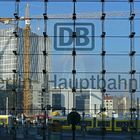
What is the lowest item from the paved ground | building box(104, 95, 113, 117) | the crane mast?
the paved ground

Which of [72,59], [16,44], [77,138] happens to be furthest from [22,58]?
[77,138]

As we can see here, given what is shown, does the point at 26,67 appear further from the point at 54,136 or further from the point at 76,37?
the point at 54,136

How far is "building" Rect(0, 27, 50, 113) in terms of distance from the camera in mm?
7660

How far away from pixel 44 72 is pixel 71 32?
69 cm

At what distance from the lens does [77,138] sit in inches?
298

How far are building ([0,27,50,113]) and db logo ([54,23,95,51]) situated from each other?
176 mm

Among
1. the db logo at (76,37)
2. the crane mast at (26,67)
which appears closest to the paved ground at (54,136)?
the crane mast at (26,67)

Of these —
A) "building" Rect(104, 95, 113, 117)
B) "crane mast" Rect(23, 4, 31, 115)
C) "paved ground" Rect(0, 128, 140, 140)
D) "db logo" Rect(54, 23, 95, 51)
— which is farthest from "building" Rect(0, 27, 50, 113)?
"building" Rect(104, 95, 113, 117)

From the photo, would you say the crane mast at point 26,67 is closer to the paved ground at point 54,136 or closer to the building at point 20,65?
the building at point 20,65

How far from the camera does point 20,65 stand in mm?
7699

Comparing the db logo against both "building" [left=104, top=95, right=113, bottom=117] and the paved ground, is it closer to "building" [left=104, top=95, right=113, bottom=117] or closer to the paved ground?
"building" [left=104, top=95, right=113, bottom=117]

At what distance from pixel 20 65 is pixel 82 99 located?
0.99m

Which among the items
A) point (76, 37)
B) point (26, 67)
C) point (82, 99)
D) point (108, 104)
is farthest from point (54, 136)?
point (76, 37)

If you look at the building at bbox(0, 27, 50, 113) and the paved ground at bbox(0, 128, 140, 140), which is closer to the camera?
the paved ground at bbox(0, 128, 140, 140)
